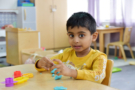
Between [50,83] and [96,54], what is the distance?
313 mm

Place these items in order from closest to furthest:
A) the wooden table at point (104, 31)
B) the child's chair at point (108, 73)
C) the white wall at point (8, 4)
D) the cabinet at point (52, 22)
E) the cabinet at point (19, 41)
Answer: the child's chair at point (108, 73) → the cabinet at point (19, 41) → the wooden table at point (104, 31) → the white wall at point (8, 4) → the cabinet at point (52, 22)

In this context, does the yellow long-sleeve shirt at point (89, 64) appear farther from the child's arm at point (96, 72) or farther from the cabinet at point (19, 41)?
the cabinet at point (19, 41)

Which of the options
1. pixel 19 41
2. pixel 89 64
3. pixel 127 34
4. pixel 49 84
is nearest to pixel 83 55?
pixel 89 64

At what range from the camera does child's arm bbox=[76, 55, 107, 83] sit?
84 cm

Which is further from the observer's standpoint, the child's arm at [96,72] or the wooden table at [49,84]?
the child's arm at [96,72]

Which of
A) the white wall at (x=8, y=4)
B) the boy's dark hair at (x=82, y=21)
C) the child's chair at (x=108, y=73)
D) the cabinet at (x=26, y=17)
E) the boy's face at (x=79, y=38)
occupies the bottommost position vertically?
the child's chair at (x=108, y=73)

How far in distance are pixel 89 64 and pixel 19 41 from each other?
149cm

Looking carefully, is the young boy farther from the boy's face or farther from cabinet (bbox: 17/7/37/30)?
cabinet (bbox: 17/7/37/30)

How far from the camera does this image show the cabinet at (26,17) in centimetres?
444

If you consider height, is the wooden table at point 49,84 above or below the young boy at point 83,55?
below

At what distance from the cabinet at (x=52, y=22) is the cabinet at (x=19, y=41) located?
2192 mm

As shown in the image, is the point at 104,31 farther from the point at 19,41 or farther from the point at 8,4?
the point at 8,4

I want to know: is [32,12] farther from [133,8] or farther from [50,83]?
[50,83]

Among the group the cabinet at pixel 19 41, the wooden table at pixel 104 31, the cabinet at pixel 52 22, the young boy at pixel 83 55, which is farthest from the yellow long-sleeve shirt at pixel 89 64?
the cabinet at pixel 52 22
